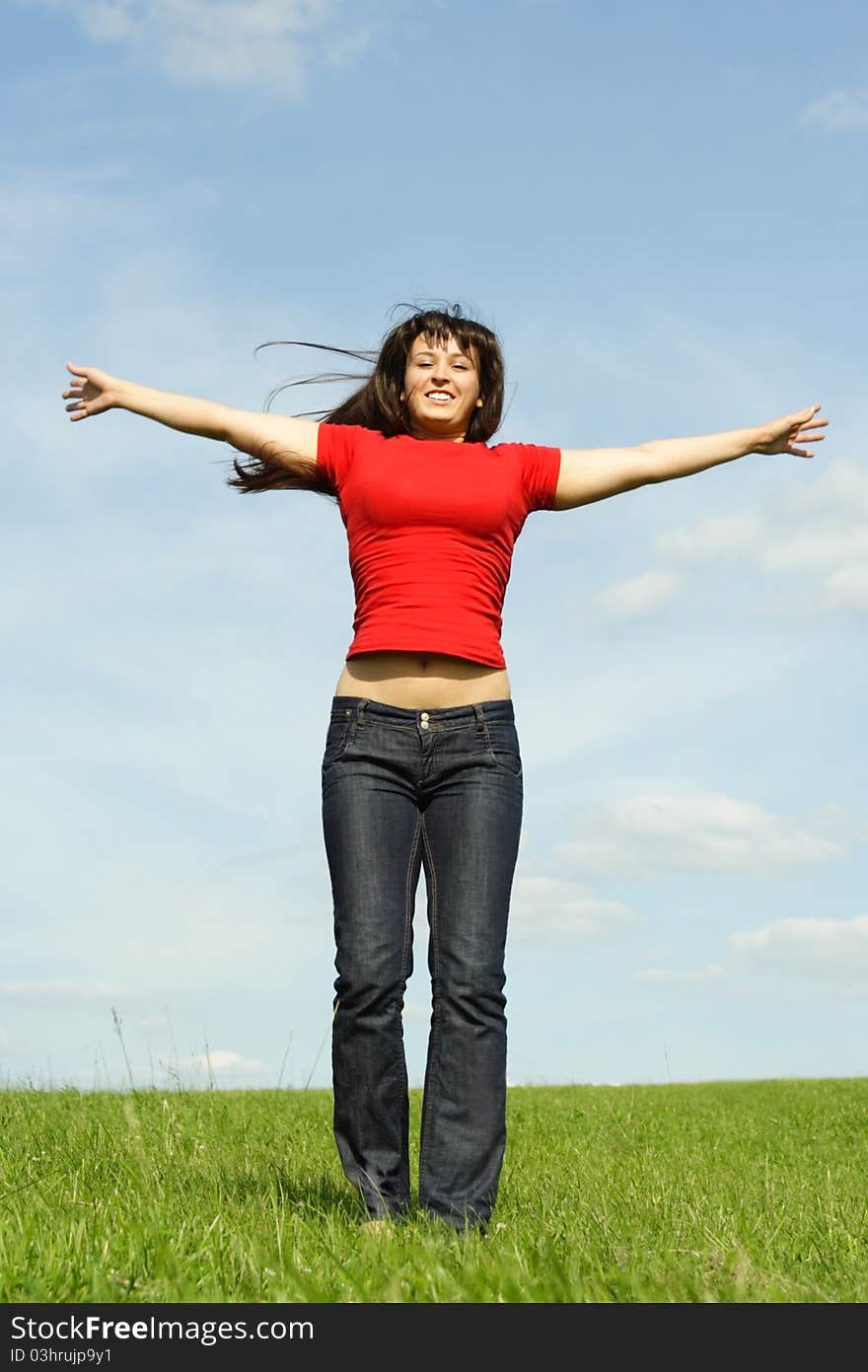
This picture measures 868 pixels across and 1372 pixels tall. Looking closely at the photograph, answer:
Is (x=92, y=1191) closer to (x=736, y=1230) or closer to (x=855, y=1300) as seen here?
(x=736, y=1230)

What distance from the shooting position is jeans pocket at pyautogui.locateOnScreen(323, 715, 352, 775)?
534 centimetres

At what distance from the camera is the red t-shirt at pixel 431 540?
5375 mm

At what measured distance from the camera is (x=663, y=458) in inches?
238

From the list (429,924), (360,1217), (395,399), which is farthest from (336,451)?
(360,1217)

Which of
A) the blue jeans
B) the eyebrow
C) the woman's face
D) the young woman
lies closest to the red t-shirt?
the young woman

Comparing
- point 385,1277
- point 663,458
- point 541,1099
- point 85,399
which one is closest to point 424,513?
point 663,458

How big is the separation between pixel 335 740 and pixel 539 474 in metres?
1.41

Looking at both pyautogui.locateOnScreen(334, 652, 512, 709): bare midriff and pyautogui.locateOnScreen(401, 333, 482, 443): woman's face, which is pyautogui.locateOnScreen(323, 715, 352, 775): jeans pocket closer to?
pyautogui.locateOnScreen(334, 652, 512, 709): bare midriff

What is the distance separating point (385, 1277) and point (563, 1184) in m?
3.61

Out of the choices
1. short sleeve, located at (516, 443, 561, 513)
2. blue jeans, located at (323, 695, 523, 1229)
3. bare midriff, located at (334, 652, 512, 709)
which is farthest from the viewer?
short sleeve, located at (516, 443, 561, 513)

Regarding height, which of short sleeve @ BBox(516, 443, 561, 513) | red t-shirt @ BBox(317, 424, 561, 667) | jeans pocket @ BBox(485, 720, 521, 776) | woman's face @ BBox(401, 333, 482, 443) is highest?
woman's face @ BBox(401, 333, 482, 443)

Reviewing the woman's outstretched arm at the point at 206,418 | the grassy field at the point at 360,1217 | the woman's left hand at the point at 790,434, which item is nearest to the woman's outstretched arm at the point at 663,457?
the woman's left hand at the point at 790,434

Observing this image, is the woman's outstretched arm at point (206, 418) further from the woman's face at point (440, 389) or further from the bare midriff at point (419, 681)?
the bare midriff at point (419, 681)

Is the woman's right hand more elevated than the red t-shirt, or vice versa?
the woman's right hand
